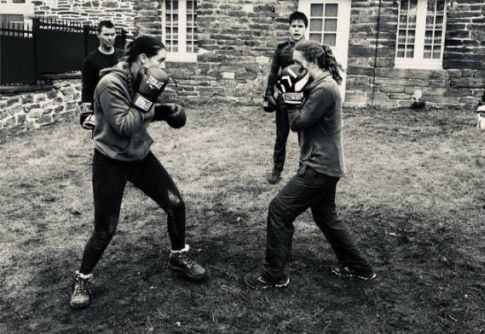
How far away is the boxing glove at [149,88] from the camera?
3586 mm

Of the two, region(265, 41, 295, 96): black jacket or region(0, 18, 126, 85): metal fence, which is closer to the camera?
region(265, 41, 295, 96): black jacket

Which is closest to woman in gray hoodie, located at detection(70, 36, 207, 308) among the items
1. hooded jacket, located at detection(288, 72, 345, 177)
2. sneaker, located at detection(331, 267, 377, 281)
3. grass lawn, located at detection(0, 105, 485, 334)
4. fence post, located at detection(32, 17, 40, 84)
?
grass lawn, located at detection(0, 105, 485, 334)

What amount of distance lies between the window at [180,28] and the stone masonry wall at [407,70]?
162 inches

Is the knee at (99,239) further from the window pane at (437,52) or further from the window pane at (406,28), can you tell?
the window pane at (437,52)

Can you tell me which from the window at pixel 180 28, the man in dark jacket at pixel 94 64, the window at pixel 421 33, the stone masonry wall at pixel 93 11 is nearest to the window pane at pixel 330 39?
the window at pixel 421 33

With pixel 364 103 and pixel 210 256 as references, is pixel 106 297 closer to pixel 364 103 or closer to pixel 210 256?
pixel 210 256

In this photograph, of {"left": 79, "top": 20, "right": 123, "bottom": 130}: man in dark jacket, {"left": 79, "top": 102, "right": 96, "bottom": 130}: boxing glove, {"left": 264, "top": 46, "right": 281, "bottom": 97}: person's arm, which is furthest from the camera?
{"left": 264, "top": 46, "right": 281, "bottom": 97}: person's arm

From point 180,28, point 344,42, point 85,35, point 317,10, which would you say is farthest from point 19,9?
point 344,42

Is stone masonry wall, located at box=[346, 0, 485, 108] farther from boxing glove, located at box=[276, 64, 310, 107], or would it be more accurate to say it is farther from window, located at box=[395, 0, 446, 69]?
boxing glove, located at box=[276, 64, 310, 107]

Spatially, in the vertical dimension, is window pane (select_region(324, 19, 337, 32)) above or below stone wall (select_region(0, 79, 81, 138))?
above

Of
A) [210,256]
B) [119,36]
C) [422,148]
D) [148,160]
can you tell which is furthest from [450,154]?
[119,36]

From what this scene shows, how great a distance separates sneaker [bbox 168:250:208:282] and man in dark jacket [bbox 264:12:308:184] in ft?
9.06

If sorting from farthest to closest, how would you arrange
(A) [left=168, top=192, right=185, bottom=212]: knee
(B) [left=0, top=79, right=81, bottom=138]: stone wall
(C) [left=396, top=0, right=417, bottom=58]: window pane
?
(C) [left=396, top=0, right=417, bottom=58]: window pane, (B) [left=0, top=79, right=81, bottom=138]: stone wall, (A) [left=168, top=192, right=185, bottom=212]: knee

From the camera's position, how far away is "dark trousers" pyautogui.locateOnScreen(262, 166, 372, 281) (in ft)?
13.3
